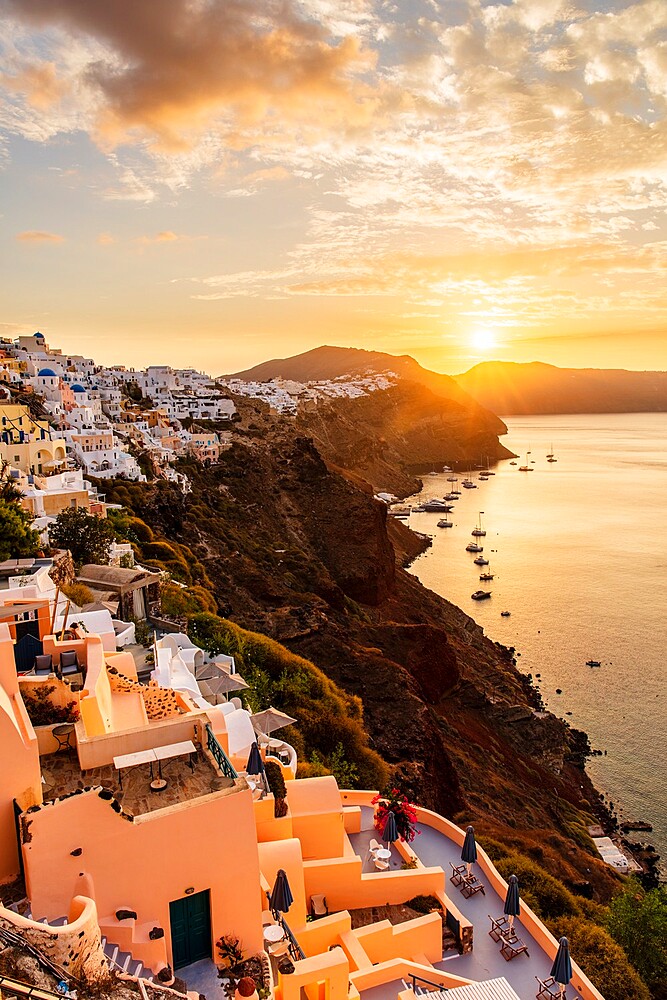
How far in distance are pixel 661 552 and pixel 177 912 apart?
54025mm

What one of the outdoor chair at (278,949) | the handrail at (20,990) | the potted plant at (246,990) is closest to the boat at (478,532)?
the outdoor chair at (278,949)

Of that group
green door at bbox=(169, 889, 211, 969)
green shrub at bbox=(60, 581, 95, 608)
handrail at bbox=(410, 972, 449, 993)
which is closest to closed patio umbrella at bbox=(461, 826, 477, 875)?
handrail at bbox=(410, 972, 449, 993)

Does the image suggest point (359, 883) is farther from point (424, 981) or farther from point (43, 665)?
point (43, 665)

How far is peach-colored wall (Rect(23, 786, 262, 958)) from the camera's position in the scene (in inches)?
200

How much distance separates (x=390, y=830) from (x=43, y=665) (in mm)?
5675

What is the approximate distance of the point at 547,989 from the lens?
8320 millimetres

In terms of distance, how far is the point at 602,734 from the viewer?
89.4ft

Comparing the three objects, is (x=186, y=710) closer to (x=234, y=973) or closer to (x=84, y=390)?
(x=234, y=973)

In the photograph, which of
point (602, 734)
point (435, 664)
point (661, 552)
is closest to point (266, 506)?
point (435, 664)

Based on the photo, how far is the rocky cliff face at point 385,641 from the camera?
19.5m

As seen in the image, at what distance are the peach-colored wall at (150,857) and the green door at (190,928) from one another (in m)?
0.07

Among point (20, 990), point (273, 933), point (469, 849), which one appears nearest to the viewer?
point (20, 990)

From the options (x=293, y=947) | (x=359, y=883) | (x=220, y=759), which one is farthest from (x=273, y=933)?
(x=359, y=883)

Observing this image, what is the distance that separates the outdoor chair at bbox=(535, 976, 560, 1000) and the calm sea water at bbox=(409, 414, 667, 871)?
49.1 ft
